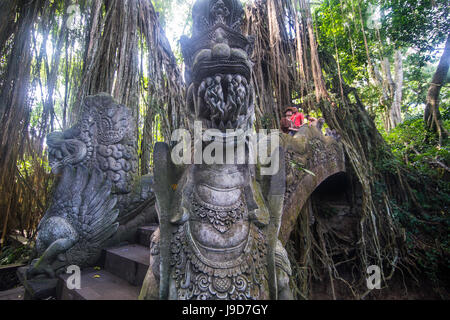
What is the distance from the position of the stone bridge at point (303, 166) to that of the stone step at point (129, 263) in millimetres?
1188

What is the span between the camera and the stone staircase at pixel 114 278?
1576 millimetres

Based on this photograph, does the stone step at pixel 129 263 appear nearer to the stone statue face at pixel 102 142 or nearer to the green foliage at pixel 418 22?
the stone statue face at pixel 102 142

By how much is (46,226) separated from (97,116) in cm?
112

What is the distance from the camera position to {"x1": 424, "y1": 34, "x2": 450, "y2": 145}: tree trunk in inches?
183

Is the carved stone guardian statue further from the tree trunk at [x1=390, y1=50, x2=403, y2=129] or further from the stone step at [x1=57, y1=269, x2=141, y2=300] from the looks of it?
the tree trunk at [x1=390, y1=50, x2=403, y2=129]

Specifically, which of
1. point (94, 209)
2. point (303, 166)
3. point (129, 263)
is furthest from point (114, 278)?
point (303, 166)

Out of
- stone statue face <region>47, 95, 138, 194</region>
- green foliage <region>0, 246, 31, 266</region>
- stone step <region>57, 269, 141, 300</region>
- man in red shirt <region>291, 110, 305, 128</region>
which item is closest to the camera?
stone step <region>57, 269, 141, 300</region>

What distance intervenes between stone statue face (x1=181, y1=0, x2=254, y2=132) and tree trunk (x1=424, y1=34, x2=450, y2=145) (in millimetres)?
5495

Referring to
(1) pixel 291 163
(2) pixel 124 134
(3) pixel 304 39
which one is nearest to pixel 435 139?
(3) pixel 304 39

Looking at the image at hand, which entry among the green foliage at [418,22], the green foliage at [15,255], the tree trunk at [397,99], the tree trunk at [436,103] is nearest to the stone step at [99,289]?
the green foliage at [15,255]

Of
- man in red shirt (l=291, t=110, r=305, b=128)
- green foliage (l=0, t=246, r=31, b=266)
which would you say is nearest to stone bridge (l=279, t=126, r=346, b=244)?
man in red shirt (l=291, t=110, r=305, b=128)

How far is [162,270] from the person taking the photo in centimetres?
114

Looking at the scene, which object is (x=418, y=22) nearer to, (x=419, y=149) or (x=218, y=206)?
(x=419, y=149)

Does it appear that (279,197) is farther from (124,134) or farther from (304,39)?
(304,39)
